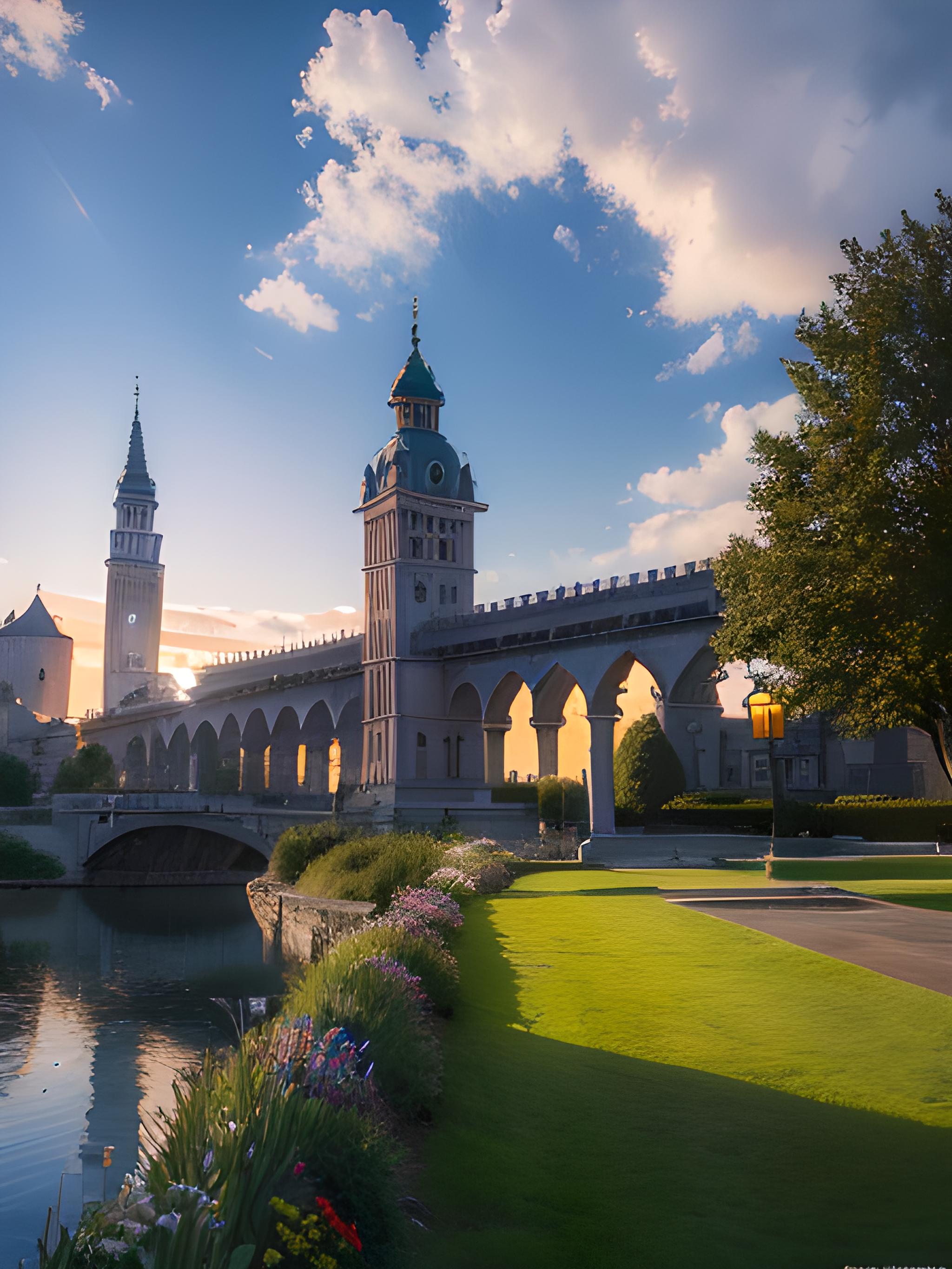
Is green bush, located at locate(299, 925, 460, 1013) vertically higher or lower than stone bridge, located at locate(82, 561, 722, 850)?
lower

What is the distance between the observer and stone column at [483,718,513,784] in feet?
185

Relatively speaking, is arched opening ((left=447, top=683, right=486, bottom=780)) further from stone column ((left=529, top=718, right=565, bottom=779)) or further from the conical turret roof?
the conical turret roof

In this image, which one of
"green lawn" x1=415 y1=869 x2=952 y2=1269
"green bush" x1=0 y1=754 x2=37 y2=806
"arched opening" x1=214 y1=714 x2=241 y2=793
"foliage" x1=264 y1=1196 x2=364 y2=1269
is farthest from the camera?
"arched opening" x1=214 y1=714 x2=241 y2=793

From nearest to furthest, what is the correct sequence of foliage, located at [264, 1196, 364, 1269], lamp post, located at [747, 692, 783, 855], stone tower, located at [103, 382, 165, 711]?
foliage, located at [264, 1196, 364, 1269] → lamp post, located at [747, 692, 783, 855] → stone tower, located at [103, 382, 165, 711]

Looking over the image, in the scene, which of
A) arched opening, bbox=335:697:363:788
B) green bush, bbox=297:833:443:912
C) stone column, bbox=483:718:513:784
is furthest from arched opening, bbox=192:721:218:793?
green bush, bbox=297:833:443:912

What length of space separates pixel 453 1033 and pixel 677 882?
14.0 metres

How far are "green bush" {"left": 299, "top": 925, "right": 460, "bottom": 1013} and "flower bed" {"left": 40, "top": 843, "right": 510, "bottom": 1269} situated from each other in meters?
2.14

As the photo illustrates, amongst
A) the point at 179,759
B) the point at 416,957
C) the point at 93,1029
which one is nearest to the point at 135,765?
the point at 179,759

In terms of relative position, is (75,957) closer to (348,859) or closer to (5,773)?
(348,859)

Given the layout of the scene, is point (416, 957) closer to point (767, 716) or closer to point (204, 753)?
point (767, 716)

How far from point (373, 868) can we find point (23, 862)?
134ft

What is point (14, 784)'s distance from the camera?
→ 71625mm

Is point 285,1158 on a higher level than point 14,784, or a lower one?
lower

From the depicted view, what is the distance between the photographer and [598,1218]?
6.20 meters
